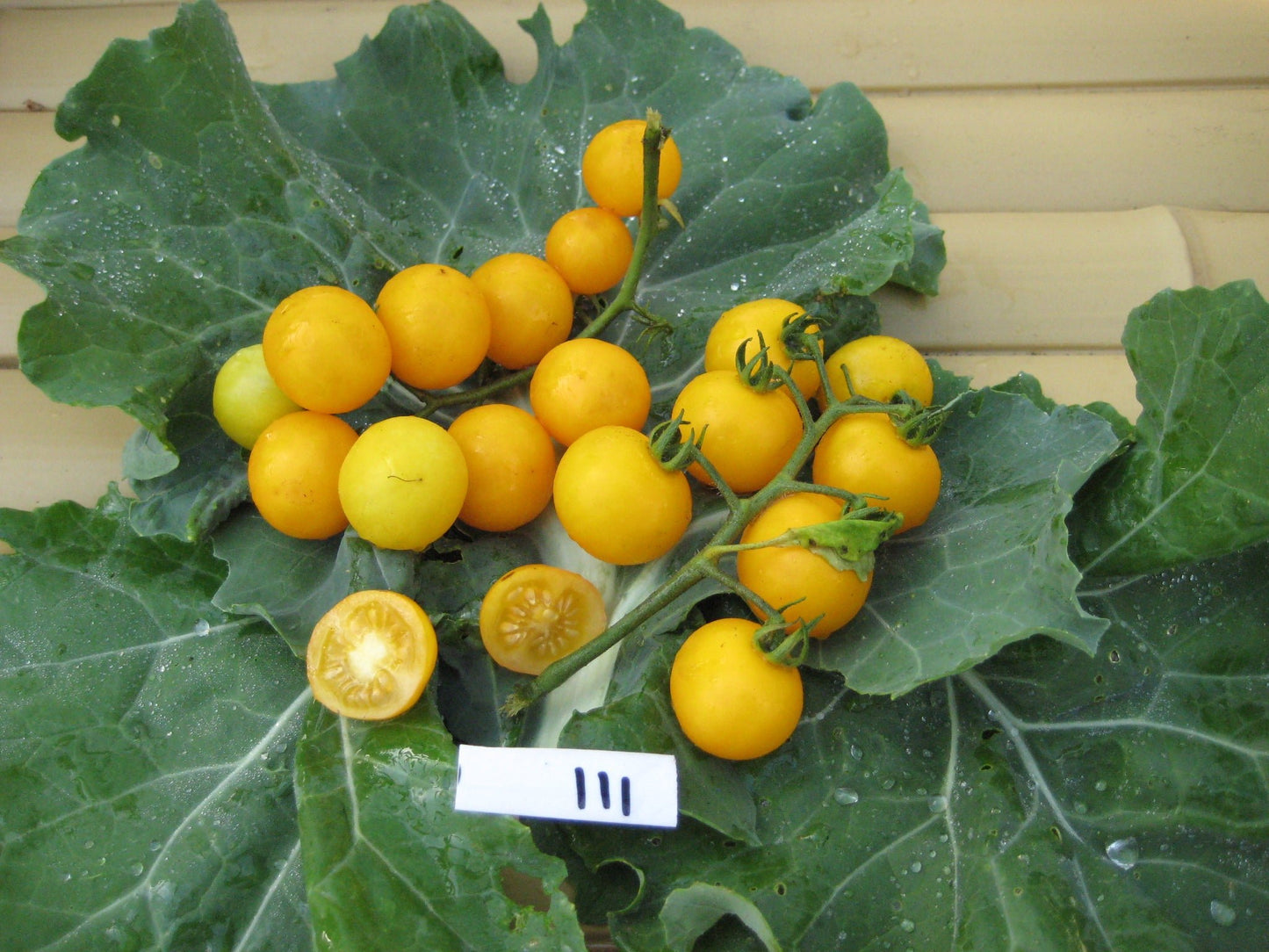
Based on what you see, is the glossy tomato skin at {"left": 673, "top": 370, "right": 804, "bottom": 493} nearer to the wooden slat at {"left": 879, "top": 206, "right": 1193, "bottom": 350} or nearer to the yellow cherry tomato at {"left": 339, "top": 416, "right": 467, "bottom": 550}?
the yellow cherry tomato at {"left": 339, "top": 416, "right": 467, "bottom": 550}

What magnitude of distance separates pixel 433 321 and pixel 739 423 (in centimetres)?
36

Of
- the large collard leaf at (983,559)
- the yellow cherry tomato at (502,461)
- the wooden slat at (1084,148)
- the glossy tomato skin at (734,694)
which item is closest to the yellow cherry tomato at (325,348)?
the yellow cherry tomato at (502,461)

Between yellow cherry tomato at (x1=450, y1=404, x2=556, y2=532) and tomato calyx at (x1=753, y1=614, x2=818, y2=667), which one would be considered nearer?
tomato calyx at (x1=753, y1=614, x2=818, y2=667)

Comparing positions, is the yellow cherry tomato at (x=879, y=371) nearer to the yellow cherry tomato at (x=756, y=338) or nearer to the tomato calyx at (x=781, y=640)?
the yellow cherry tomato at (x=756, y=338)

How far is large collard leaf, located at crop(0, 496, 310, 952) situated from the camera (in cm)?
100

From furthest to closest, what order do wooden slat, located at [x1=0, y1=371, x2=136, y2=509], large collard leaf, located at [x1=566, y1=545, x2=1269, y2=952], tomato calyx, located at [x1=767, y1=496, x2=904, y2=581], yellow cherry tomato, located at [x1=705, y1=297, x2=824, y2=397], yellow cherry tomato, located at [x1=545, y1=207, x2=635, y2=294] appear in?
wooden slat, located at [x1=0, y1=371, x2=136, y2=509] < yellow cherry tomato, located at [x1=545, y1=207, x2=635, y2=294] < yellow cherry tomato, located at [x1=705, y1=297, x2=824, y2=397] < large collard leaf, located at [x1=566, y1=545, x2=1269, y2=952] < tomato calyx, located at [x1=767, y1=496, x2=904, y2=581]

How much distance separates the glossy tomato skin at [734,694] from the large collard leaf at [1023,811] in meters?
0.07

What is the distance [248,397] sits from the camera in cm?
111

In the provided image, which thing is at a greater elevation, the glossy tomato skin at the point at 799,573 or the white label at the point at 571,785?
the glossy tomato skin at the point at 799,573

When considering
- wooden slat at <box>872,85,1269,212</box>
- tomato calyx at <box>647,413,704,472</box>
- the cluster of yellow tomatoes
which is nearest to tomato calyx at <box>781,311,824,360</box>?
the cluster of yellow tomatoes

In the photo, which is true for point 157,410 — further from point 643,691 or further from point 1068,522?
point 1068,522

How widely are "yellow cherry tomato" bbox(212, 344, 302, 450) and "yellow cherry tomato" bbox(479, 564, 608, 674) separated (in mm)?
335

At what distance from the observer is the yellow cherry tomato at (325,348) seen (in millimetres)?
1000

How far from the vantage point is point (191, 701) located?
1.11 m
